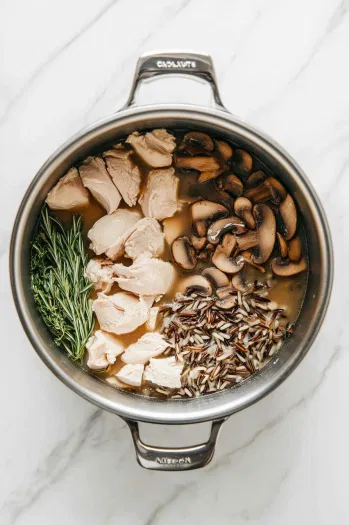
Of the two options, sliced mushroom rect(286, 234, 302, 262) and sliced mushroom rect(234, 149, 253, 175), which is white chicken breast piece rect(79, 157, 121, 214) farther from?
sliced mushroom rect(286, 234, 302, 262)

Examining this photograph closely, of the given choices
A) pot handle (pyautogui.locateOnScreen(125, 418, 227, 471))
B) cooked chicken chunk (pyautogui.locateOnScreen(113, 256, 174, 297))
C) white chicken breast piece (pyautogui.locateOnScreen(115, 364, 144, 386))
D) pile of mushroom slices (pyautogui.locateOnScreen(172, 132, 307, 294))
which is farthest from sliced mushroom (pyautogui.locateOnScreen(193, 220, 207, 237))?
pot handle (pyautogui.locateOnScreen(125, 418, 227, 471))

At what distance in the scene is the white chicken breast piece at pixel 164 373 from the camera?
1.35 metres

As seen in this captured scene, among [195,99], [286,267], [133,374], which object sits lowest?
[133,374]

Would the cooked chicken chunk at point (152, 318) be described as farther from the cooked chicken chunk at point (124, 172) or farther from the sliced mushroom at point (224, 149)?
→ the sliced mushroom at point (224, 149)

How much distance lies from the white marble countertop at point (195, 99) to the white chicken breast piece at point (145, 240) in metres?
0.27

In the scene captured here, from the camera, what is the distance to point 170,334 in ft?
4.52

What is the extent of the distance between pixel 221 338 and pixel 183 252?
206 millimetres

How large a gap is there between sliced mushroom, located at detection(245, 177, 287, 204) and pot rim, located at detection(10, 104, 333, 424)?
97 mm

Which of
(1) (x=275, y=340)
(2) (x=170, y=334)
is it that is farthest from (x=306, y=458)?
(2) (x=170, y=334)

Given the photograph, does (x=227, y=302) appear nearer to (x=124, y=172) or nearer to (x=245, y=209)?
(x=245, y=209)

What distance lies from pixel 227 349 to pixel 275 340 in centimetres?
11

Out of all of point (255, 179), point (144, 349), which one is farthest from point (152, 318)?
point (255, 179)

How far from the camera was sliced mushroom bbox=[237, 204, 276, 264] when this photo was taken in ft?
4.46

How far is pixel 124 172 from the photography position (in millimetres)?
1363
